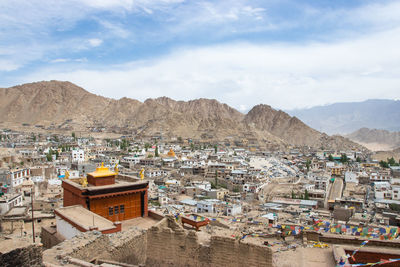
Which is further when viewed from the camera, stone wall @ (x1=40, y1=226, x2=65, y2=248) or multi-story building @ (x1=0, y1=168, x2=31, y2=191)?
multi-story building @ (x1=0, y1=168, x2=31, y2=191)

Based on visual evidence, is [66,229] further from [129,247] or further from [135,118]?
[135,118]

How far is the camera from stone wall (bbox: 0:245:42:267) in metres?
5.27

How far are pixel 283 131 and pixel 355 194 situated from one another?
4805 inches

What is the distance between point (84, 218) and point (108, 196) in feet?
5.31

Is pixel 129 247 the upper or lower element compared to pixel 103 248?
lower

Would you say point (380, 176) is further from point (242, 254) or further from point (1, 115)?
point (1, 115)

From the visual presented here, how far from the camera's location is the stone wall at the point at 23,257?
527 centimetres

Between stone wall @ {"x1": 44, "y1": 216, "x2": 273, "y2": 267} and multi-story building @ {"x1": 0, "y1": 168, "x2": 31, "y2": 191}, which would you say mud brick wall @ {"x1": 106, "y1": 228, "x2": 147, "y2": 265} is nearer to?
stone wall @ {"x1": 44, "y1": 216, "x2": 273, "y2": 267}

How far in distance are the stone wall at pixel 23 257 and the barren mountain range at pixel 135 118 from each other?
115923 mm

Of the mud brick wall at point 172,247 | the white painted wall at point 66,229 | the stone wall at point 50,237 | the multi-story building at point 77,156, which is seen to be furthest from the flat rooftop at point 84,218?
the multi-story building at point 77,156

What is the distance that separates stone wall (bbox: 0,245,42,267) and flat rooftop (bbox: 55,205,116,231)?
3.74m

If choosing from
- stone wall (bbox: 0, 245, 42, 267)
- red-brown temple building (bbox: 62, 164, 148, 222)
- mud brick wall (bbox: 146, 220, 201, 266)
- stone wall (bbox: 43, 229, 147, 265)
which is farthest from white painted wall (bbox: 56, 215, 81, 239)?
stone wall (bbox: 0, 245, 42, 267)

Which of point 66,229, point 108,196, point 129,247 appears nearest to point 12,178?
point 108,196

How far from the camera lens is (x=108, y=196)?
12062 mm
